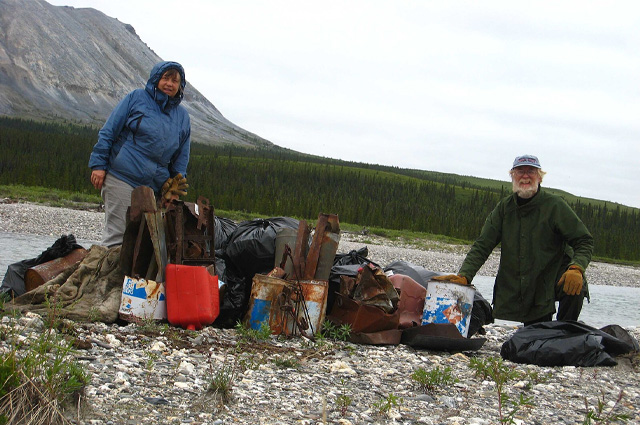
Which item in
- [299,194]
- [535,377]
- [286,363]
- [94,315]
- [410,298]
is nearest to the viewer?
[286,363]

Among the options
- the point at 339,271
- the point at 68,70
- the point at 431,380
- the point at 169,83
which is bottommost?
the point at 431,380

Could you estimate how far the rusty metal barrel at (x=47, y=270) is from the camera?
577cm

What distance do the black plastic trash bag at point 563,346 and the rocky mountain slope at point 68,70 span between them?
120 meters

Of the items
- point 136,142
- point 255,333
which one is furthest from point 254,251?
point 136,142

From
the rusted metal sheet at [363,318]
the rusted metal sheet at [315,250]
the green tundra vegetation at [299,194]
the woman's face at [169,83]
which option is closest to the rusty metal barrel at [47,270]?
the woman's face at [169,83]

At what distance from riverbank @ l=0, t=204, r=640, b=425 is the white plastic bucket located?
29 centimetres

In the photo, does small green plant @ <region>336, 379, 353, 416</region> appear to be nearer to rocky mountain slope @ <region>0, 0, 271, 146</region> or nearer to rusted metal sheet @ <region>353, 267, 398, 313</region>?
rusted metal sheet @ <region>353, 267, 398, 313</region>

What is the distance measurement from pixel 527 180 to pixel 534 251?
64 cm

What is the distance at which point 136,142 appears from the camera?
565cm

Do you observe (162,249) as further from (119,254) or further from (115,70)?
(115,70)

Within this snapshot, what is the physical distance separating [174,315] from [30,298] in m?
1.24

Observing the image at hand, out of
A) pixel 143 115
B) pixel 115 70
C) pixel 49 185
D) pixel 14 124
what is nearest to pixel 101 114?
pixel 115 70

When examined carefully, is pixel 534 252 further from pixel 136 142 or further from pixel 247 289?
pixel 136 142

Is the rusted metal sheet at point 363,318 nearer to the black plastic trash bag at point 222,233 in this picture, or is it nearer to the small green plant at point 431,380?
the small green plant at point 431,380
